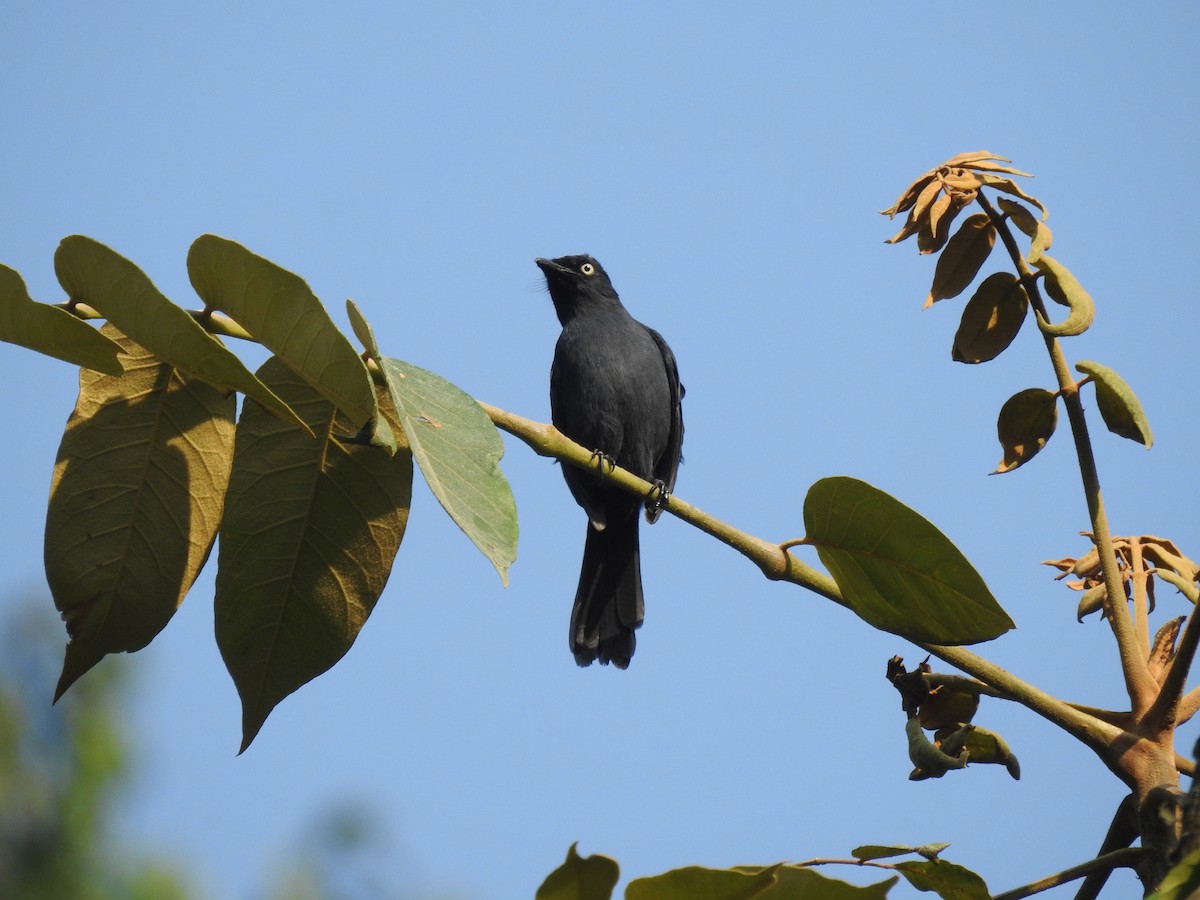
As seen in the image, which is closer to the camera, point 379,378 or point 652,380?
point 379,378

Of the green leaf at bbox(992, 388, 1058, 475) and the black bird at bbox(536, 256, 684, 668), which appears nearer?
the green leaf at bbox(992, 388, 1058, 475)

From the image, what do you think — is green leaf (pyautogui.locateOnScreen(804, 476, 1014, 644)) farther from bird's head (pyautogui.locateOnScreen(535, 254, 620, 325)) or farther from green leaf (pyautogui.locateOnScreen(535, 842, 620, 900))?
bird's head (pyautogui.locateOnScreen(535, 254, 620, 325))

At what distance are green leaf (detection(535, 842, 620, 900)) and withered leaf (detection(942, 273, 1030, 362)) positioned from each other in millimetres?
1357

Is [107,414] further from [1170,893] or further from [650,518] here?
[650,518]

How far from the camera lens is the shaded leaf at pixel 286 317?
136 cm

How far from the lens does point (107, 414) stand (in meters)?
1.59

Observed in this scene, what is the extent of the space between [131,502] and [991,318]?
1475 millimetres

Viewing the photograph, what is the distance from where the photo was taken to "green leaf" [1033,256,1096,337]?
177cm

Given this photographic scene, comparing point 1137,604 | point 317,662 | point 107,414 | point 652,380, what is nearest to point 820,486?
point 1137,604

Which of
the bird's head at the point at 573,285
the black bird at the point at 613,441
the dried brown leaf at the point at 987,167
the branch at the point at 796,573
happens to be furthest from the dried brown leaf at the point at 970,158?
the bird's head at the point at 573,285

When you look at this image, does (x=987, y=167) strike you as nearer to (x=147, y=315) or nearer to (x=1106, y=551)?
(x=1106, y=551)

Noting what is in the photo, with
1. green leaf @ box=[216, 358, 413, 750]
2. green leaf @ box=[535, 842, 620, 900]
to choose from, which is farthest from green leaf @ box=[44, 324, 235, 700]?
green leaf @ box=[535, 842, 620, 900]

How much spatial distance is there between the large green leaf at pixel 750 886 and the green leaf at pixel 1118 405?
871 mm

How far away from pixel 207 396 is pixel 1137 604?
1.46 m
